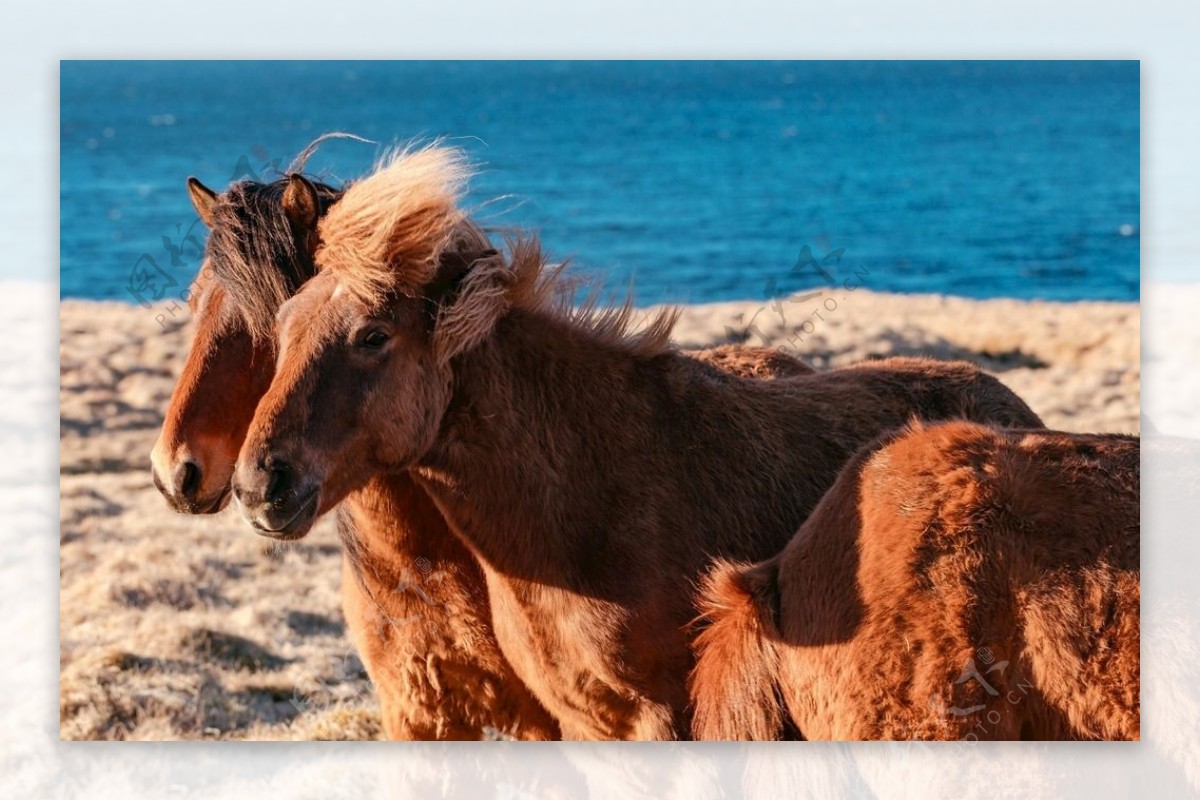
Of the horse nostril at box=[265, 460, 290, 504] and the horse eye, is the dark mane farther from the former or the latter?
the horse nostril at box=[265, 460, 290, 504]

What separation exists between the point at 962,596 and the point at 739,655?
44 centimetres

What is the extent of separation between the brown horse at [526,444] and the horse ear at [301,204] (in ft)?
0.34

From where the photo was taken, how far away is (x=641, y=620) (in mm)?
2492

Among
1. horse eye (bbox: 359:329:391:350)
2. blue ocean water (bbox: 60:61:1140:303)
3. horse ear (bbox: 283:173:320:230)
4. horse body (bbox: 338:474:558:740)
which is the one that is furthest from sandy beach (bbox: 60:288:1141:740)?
horse eye (bbox: 359:329:391:350)

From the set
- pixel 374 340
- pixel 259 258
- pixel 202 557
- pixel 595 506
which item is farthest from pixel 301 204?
pixel 202 557

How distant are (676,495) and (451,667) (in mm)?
615

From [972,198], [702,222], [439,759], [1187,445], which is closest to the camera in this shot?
[1187,445]

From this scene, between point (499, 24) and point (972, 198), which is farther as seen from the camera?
point (972, 198)

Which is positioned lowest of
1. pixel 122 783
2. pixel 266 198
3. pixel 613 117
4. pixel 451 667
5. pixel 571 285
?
pixel 122 783

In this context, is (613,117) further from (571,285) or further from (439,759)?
(439,759)

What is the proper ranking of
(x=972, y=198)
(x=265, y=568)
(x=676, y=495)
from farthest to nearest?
(x=972, y=198), (x=265, y=568), (x=676, y=495)

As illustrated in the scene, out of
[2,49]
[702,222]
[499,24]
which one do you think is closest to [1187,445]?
[499,24]

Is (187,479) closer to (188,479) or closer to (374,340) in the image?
(188,479)

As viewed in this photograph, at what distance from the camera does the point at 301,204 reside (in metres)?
2.67
